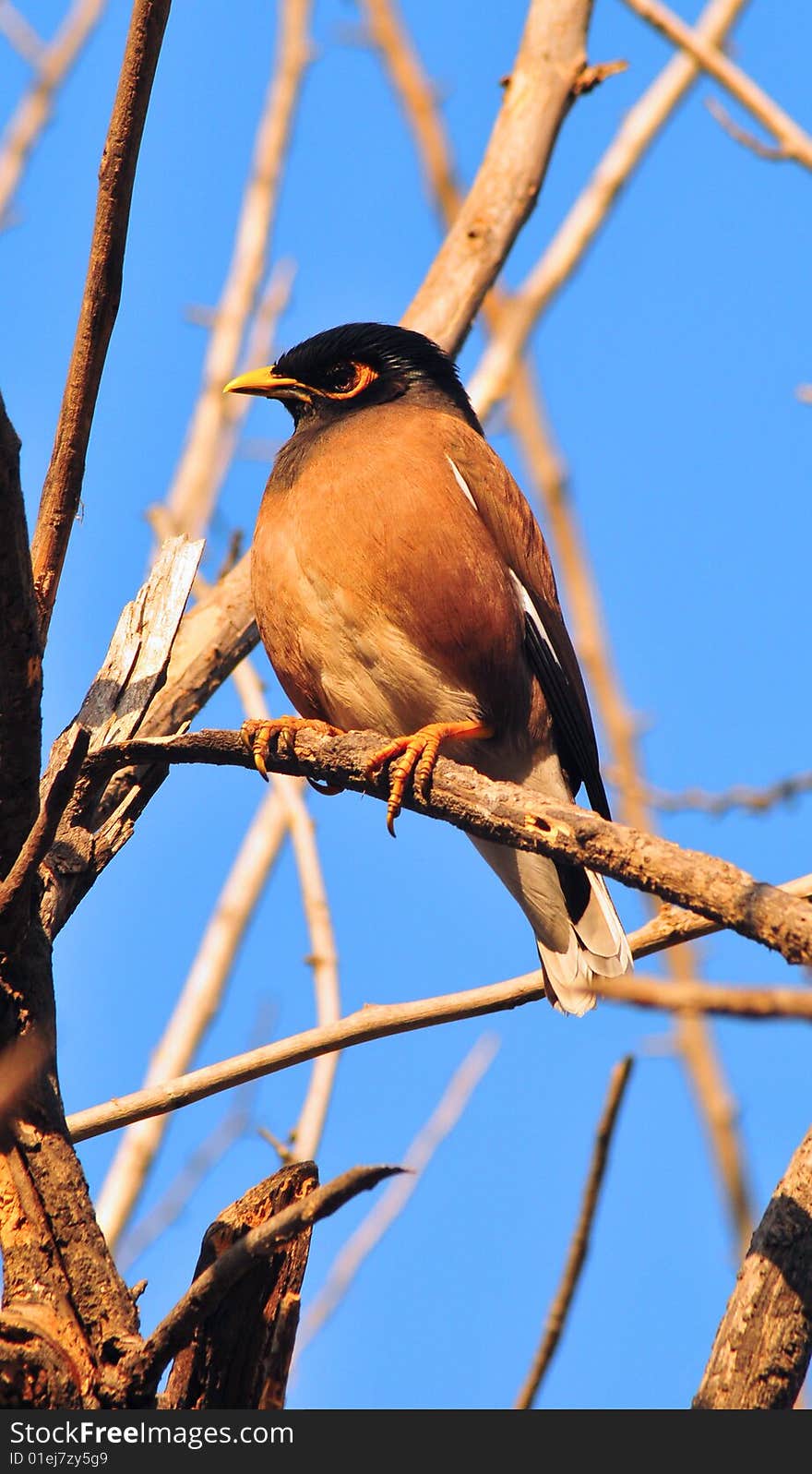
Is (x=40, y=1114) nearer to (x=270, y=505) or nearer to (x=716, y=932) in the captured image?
(x=716, y=932)

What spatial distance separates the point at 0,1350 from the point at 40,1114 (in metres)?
0.62

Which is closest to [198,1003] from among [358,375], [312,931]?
[312,931]

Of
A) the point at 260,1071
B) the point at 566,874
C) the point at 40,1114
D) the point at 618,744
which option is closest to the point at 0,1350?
the point at 40,1114

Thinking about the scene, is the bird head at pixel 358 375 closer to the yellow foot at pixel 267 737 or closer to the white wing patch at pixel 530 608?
the white wing patch at pixel 530 608

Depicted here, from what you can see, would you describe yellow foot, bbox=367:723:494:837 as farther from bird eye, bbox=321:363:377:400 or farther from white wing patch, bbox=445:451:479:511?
bird eye, bbox=321:363:377:400

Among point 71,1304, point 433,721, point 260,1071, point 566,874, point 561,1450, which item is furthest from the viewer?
point 566,874

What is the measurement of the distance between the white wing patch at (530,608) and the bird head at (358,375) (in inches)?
39.4

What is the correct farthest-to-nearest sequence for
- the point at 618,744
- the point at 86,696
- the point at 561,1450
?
the point at 618,744, the point at 86,696, the point at 561,1450

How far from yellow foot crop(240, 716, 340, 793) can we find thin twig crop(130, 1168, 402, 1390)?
174 centimetres

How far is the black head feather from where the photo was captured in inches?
256

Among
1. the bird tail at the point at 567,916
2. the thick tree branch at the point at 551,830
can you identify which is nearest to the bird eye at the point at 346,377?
the bird tail at the point at 567,916

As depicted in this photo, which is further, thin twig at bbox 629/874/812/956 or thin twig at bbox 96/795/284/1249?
thin twig at bbox 96/795/284/1249

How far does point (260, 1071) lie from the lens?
167 inches

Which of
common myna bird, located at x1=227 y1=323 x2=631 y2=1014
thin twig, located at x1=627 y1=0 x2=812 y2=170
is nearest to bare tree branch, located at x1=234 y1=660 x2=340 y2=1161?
common myna bird, located at x1=227 y1=323 x2=631 y2=1014
